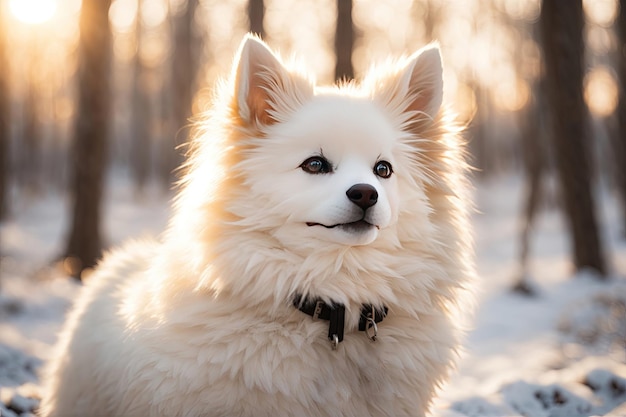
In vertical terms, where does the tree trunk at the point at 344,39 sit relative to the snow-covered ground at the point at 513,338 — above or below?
above

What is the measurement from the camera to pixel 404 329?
103 inches

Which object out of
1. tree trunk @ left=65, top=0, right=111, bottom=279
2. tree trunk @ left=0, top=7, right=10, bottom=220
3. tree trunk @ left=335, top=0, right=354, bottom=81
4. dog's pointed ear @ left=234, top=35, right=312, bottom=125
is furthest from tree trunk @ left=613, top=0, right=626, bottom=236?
tree trunk @ left=0, top=7, right=10, bottom=220

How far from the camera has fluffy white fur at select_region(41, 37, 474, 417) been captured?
2.38m

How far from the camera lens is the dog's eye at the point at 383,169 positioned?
2676mm

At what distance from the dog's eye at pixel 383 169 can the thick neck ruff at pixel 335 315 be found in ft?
2.22

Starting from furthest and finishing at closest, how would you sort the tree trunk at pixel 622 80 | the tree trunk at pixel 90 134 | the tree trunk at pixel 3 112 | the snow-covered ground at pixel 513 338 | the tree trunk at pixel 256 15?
the tree trunk at pixel 3 112, the tree trunk at pixel 622 80, the tree trunk at pixel 256 15, the tree trunk at pixel 90 134, the snow-covered ground at pixel 513 338

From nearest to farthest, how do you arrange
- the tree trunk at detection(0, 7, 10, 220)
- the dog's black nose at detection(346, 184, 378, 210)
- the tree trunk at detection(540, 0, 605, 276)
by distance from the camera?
1. the dog's black nose at detection(346, 184, 378, 210)
2. the tree trunk at detection(540, 0, 605, 276)
3. the tree trunk at detection(0, 7, 10, 220)

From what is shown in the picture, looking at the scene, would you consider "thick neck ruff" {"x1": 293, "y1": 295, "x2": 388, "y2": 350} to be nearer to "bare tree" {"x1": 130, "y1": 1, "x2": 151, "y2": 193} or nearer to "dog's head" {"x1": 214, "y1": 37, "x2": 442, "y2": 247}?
"dog's head" {"x1": 214, "y1": 37, "x2": 442, "y2": 247}

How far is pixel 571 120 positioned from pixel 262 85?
709 cm

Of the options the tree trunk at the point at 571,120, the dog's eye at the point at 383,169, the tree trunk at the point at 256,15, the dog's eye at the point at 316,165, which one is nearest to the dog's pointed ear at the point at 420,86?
the dog's eye at the point at 383,169

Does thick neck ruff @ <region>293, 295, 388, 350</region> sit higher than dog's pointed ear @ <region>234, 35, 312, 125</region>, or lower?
lower

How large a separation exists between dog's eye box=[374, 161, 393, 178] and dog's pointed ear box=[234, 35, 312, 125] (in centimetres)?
57

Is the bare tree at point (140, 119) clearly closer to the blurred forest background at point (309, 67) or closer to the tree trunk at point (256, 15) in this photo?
the blurred forest background at point (309, 67)

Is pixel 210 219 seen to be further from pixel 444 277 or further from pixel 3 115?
pixel 3 115
